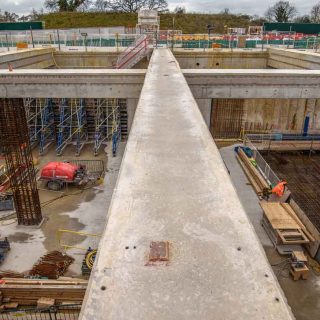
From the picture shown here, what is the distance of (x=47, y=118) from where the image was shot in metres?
23.5

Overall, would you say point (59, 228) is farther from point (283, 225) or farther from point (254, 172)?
point (254, 172)

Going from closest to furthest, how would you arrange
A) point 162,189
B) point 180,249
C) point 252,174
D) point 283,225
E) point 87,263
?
point 180,249 < point 162,189 < point 87,263 < point 283,225 < point 252,174

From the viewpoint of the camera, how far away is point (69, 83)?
45.4 feet

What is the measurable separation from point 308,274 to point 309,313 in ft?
4.91

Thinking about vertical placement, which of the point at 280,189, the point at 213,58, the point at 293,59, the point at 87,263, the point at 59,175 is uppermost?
the point at 293,59

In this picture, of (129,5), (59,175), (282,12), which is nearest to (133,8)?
(129,5)

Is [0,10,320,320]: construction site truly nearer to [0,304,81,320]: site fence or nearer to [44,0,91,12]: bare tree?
[0,304,81,320]: site fence

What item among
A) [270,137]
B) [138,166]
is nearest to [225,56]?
[270,137]

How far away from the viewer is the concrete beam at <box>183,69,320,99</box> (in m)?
14.0

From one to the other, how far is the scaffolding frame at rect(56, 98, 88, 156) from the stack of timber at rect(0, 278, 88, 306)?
12.1 m

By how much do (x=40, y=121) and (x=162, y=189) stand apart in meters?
21.5

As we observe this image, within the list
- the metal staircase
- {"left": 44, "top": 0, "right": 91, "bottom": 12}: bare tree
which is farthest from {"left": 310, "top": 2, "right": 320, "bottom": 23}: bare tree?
the metal staircase

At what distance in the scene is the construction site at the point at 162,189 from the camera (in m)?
3.28

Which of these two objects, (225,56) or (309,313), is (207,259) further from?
(225,56)
